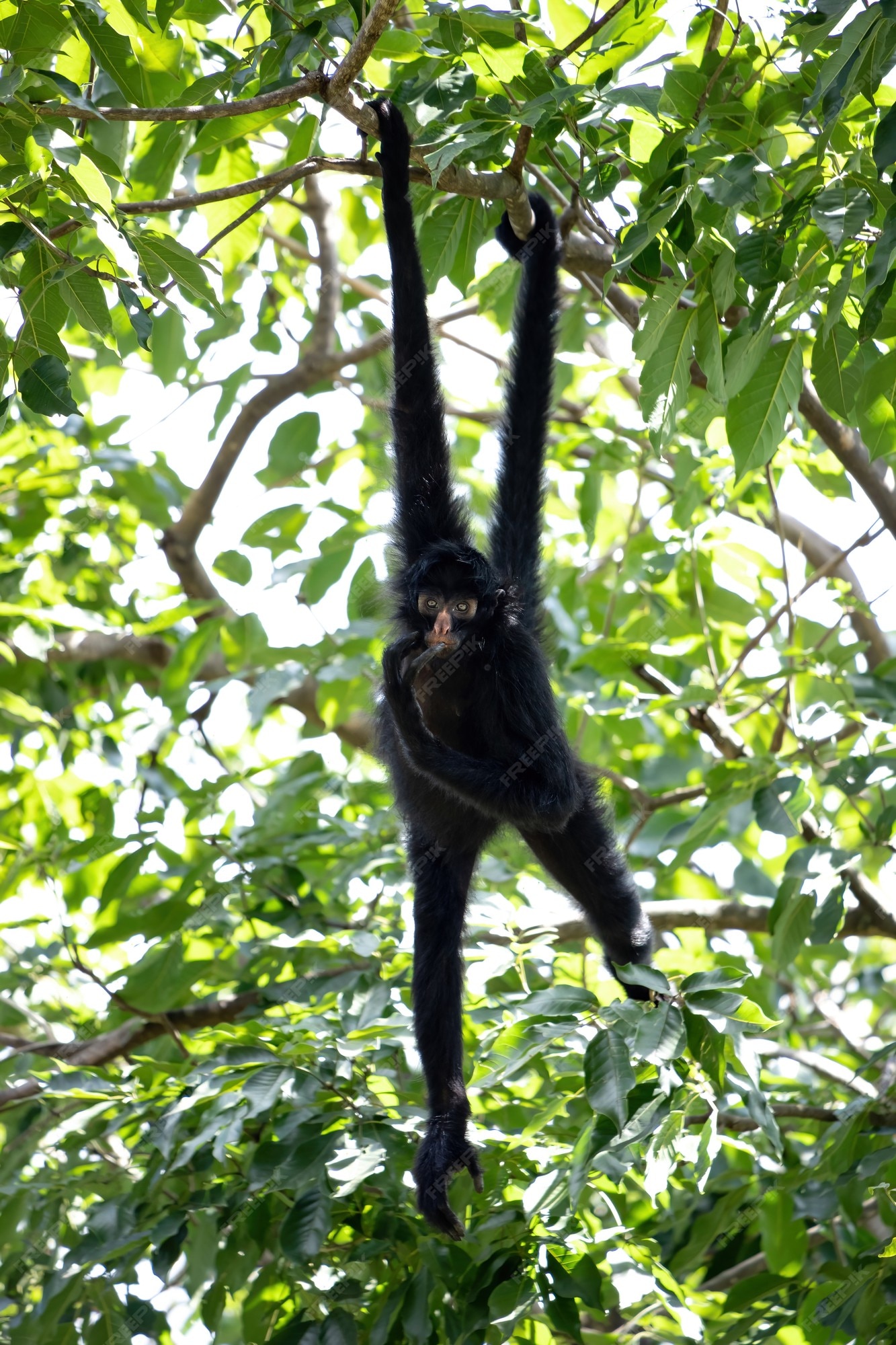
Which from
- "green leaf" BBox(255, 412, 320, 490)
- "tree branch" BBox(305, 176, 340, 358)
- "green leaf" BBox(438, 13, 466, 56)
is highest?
"tree branch" BBox(305, 176, 340, 358)

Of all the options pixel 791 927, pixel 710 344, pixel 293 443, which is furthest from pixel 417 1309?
pixel 293 443

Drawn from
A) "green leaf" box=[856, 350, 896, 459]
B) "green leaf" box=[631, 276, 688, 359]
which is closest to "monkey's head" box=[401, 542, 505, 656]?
"green leaf" box=[631, 276, 688, 359]

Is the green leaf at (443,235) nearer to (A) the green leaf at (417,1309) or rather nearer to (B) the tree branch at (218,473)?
(A) the green leaf at (417,1309)

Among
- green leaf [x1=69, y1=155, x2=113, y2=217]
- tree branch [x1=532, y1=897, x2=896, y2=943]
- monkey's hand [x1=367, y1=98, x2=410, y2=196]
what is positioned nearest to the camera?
green leaf [x1=69, y1=155, x2=113, y2=217]

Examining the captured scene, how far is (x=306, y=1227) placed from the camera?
3635 millimetres

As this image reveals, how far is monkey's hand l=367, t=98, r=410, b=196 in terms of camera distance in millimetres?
3660

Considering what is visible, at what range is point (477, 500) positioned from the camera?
7199mm

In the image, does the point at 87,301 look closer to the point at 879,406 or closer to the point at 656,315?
the point at 656,315

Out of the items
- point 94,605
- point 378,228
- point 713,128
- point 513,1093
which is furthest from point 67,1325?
point 378,228

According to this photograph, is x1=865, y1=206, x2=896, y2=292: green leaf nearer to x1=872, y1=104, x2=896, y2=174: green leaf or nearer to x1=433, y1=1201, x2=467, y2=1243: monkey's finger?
x1=872, y1=104, x2=896, y2=174: green leaf

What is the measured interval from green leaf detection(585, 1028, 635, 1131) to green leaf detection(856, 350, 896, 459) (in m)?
1.80

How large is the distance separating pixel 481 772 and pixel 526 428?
56.0 inches

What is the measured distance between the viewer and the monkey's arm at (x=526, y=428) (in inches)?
178

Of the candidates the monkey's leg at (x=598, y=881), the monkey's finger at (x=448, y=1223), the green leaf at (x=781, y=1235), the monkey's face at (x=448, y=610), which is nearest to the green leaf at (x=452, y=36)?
the monkey's face at (x=448, y=610)
